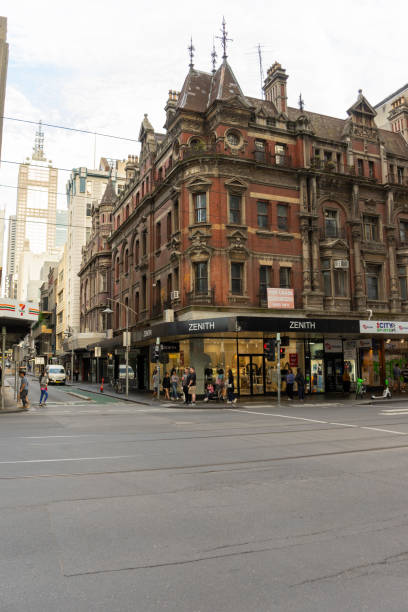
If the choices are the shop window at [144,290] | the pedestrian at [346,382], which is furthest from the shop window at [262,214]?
the shop window at [144,290]

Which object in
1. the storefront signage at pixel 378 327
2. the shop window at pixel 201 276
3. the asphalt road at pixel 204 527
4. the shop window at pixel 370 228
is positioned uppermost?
the shop window at pixel 370 228

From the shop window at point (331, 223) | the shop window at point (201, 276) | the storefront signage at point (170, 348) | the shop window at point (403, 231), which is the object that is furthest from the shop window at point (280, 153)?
the storefront signage at point (170, 348)

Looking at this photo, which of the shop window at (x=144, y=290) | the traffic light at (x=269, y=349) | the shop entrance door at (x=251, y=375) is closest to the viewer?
the traffic light at (x=269, y=349)

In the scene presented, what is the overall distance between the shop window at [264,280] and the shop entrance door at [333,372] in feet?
23.5

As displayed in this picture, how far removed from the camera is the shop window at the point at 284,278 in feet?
103

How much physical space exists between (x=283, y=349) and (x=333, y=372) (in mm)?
4956

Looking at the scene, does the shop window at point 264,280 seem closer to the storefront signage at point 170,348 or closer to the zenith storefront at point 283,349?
the zenith storefront at point 283,349

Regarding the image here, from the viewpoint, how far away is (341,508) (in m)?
6.34

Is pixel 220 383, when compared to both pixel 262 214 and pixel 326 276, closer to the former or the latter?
pixel 326 276

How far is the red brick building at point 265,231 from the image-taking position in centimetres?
2928

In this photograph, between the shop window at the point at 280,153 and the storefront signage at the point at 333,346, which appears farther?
the storefront signage at the point at 333,346

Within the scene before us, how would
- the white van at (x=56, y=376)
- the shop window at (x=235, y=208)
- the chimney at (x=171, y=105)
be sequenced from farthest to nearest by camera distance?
the white van at (x=56, y=376) → the chimney at (x=171, y=105) → the shop window at (x=235, y=208)

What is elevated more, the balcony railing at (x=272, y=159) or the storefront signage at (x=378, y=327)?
the balcony railing at (x=272, y=159)

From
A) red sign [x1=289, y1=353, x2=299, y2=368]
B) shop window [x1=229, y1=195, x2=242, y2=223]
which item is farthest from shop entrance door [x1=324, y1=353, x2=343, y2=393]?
shop window [x1=229, y1=195, x2=242, y2=223]
